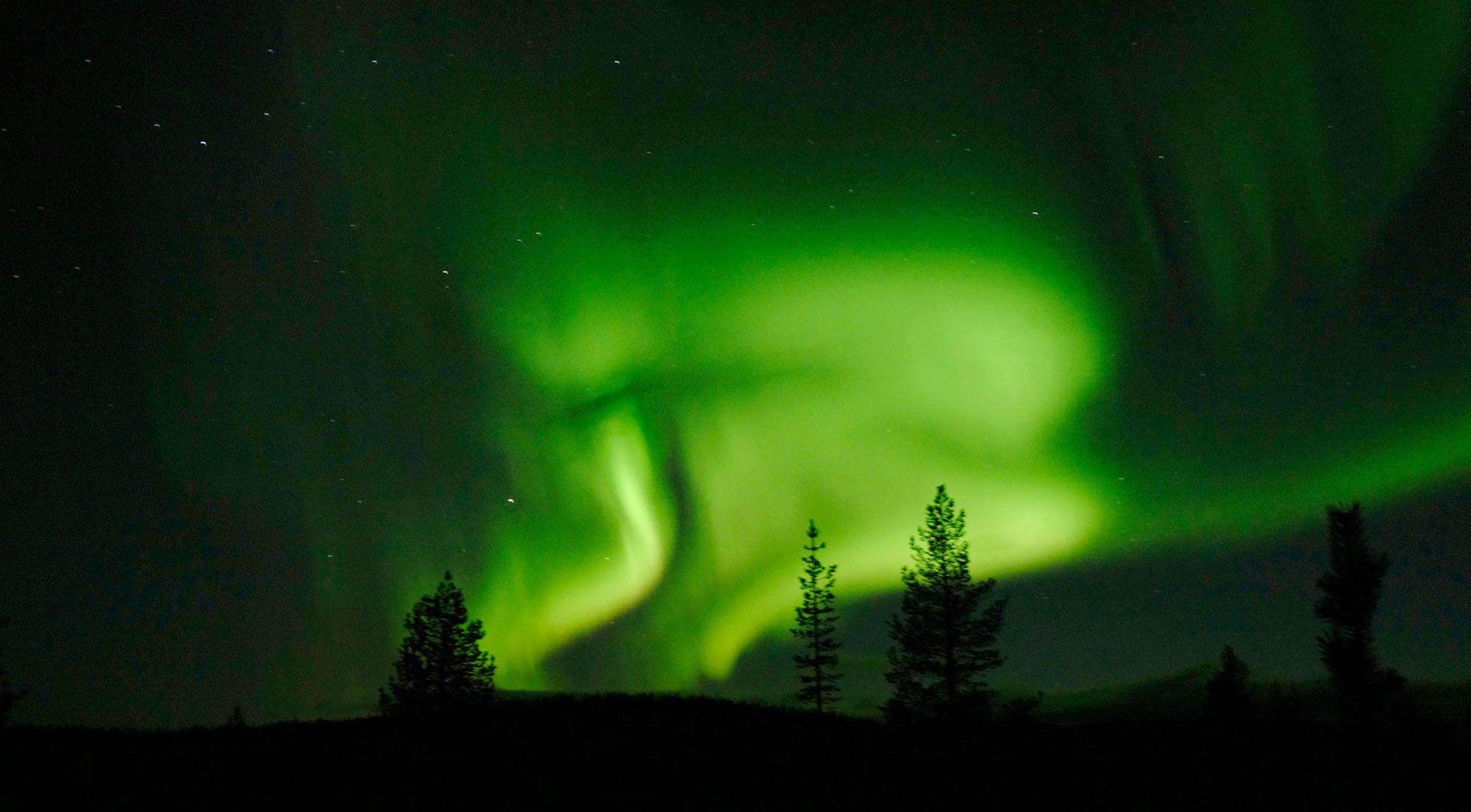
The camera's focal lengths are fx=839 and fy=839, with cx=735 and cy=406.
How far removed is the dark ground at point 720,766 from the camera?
13094 mm

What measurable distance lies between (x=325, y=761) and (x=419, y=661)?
3483cm

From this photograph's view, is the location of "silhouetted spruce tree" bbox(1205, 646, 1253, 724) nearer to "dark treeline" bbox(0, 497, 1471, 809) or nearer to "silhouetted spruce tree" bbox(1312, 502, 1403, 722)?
"silhouetted spruce tree" bbox(1312, 502, 1403, 722)

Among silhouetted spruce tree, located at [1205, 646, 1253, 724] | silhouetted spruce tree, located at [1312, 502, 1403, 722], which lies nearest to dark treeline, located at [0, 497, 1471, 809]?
silhouetted spruce tree, located at [1312, 502, 1403, 722]

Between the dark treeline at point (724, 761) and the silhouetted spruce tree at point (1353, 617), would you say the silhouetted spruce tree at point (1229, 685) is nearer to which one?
the silhouetted spruce tree at point (1353, 617)

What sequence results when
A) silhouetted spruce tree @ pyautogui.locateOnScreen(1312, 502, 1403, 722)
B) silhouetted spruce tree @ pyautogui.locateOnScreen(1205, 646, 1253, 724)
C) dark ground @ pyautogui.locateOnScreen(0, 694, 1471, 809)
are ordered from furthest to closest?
silhouetted spruce tree @ pyautogui.locateOnScreen(1205, 646, 1253, 724) < silhouetted spruce tree @ pyautogui.locateOnScreen(1312, 502, 1403, 722) < dark ground @ pyautogui.locateOnScreen(0, 694, 1471, 809)

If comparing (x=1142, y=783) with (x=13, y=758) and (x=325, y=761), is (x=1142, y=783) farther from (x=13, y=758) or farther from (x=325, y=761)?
(x=13, y=758)

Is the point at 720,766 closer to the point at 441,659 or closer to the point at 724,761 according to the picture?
the point at 724,761

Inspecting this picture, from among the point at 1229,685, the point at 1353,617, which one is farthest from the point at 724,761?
the point at 1229,685

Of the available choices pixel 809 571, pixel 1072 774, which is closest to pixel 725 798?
pixel 1072 774

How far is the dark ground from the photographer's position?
13.1m

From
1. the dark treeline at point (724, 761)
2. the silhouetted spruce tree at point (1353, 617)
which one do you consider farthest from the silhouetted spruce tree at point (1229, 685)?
the dark treeline at point (724, 761)

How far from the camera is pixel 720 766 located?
15.0 meters

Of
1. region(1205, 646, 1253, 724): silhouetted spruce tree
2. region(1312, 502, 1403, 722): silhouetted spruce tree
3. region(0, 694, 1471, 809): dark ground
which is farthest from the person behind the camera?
region(1205, 646, 1253, 724): silhouetted spruce tree

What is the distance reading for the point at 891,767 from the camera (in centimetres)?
1503
